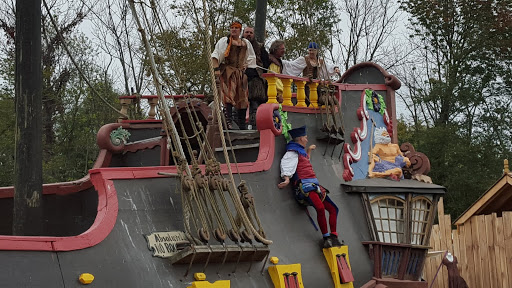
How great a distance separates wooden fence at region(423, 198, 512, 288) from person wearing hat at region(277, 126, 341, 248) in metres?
5.21

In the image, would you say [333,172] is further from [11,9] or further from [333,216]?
[11,9]

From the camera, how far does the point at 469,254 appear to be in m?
15.9

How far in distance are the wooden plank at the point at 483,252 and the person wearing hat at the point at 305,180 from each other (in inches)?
254

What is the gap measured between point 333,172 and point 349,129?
89 cm

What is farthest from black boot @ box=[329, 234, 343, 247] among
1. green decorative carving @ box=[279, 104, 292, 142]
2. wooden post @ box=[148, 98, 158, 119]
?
wooden post @ box=[148, 98, 158, 119]

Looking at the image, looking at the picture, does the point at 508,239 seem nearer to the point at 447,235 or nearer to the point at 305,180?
the point at 447,235

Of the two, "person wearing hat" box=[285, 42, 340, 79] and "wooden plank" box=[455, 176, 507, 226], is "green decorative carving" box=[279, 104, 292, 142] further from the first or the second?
"wooden plank" box=[455, 176, 507, 226]

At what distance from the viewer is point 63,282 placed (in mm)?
6902

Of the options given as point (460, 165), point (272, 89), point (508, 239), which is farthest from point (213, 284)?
point (460, 165)

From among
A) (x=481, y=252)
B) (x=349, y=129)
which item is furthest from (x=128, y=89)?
(x=349, y=129)

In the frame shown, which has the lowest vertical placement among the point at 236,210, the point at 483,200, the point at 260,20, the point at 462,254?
the point at 462,254

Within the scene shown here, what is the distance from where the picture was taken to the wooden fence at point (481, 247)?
14852 millimetres

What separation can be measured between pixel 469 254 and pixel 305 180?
7322mm

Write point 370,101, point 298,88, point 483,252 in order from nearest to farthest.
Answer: point 298,88 < point 370,101 < point 483,252
